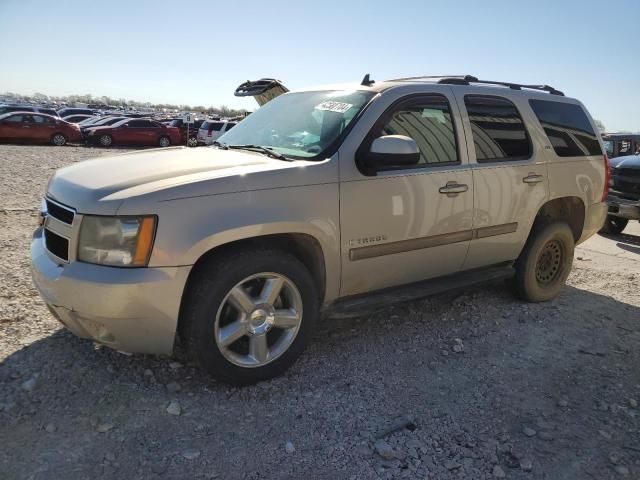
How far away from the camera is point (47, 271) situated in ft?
9.45

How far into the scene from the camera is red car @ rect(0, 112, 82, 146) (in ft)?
71.3

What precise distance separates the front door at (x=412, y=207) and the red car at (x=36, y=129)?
23021 millimetres

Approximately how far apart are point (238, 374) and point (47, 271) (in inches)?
48.3

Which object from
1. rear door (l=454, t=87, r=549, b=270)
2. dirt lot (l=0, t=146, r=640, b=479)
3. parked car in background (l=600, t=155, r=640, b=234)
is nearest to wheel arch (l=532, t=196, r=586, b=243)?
rear door (l=454, t=87, r=549, b=270)

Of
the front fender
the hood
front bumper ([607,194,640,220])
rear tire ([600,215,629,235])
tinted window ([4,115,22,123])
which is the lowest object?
rear tire ([600,215,629,235])

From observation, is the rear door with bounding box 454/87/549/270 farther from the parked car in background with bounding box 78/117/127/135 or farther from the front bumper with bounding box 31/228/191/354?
the parked car in background with bounding box 78/117/127/135

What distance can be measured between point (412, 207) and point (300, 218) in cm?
90

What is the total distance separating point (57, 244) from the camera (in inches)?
116

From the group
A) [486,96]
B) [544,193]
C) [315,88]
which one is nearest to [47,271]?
[315,88]

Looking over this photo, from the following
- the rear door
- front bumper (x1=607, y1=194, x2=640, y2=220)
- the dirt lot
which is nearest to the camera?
the dirt lot

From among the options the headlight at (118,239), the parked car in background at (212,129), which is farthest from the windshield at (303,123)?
the parked car in background at (212,129)

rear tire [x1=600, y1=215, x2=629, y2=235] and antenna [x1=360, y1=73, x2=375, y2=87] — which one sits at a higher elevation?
antenna [x1=360, y1=73, x2=375, y2=87]

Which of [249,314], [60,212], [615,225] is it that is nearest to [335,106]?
[249,314]

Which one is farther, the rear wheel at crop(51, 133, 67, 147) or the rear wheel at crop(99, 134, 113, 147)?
the rear wheel at crop(99, 134, 113, 147)
